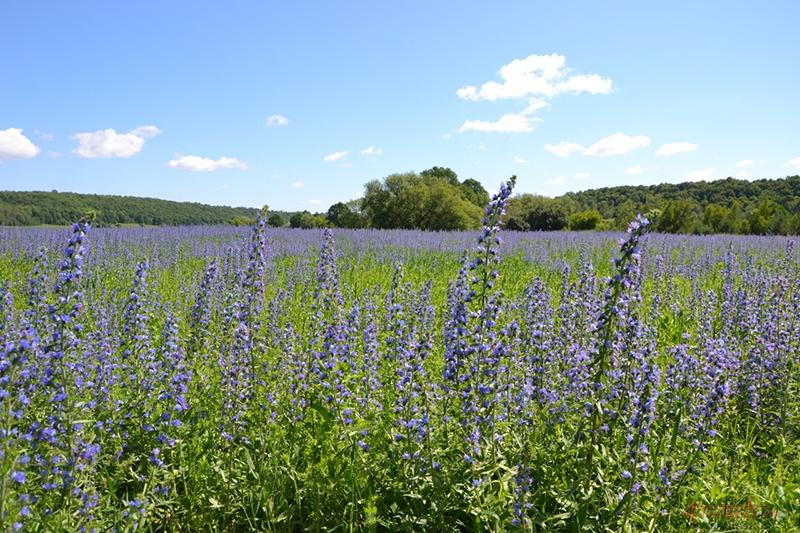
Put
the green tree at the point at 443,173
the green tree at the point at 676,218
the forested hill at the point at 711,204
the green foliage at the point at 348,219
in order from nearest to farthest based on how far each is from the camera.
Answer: the forested hill at the point at 711,204 < the green tree at the point at 676,218 < the green foliage at the point at 348,219 < the green tree at the point at 443,173

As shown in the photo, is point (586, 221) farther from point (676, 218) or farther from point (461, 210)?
point (461, 210)

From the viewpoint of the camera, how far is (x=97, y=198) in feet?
177

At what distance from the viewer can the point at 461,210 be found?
39.7 m

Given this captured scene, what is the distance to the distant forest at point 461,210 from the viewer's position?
34.0 metres

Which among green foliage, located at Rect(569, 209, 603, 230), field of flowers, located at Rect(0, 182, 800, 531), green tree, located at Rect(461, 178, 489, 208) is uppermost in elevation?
green tree, located at Rect(461, 178, 489, 208)

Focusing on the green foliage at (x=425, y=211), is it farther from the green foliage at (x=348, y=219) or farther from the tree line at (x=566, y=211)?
the green foliage at (x=348, y=219)

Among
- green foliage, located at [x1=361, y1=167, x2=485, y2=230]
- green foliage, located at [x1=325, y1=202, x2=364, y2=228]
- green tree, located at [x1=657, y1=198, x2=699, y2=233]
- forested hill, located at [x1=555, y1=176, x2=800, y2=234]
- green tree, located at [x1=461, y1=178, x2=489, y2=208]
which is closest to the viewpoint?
forested hill, located at [x1=555, y1=176, x2=800, y2=234]

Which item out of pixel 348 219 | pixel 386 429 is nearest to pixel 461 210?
pixel 348 219

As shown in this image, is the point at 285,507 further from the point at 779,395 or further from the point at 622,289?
the point at 779,395

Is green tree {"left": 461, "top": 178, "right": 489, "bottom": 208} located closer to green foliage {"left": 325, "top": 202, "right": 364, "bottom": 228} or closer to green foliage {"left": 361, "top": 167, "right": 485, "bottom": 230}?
green foliage {"left": 325, "top": 202, "right": 364, "bottom": 228}

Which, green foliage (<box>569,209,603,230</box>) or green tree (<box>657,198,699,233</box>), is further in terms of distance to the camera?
green foliage (<box>569,209,603,230</box>)

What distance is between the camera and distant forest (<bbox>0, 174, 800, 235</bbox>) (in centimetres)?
3400

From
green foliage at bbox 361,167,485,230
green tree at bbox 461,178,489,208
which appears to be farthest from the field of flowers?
green tree at bbox 461,178,489,208

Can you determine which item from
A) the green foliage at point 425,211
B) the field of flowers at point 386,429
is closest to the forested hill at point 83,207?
the green foliage at point 425,211
